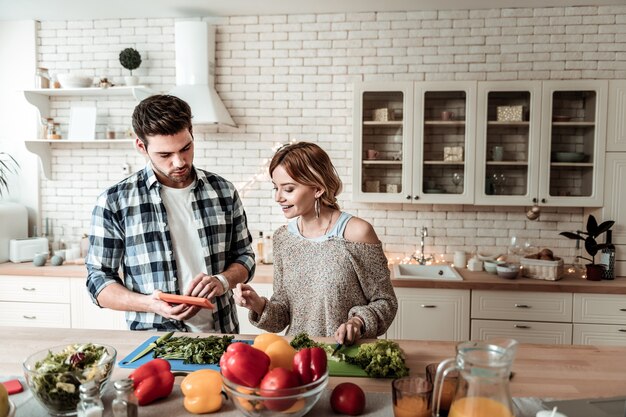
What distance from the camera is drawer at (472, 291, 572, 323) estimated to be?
3.43 m

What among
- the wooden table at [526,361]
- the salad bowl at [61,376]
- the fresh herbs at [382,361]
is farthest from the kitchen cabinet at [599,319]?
the salad bowl at [61,376]

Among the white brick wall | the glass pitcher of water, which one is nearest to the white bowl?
the white brick wall

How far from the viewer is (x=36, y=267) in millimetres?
3820

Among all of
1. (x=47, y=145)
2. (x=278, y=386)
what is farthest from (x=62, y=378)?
(x=47, y=145)

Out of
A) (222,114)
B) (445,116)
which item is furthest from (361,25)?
(222,114)

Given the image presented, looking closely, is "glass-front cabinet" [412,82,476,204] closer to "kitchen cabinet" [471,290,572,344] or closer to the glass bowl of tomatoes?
"kitchen cabinet" [471,290,572,344]

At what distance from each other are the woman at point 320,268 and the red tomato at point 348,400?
0.63 metres

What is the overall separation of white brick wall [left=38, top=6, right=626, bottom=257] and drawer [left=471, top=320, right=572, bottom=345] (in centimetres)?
80

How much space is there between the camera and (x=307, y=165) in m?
1.99

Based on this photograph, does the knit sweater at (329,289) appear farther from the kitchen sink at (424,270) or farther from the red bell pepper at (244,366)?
the kitchen sink at (424,270)

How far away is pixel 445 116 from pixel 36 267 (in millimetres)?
3408

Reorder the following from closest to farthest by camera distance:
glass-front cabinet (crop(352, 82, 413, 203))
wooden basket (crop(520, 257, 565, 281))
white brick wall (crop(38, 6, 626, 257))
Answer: wooden basket (crop(520, 257, 565, 281)), glass-front cabinet (crop(352, 82, 413, 203)), white brick wall (crop(38, 6, 626, 257))

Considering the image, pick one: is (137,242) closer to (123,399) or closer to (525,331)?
(123,399)

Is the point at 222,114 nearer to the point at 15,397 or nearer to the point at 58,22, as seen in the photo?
the point at 58,22
